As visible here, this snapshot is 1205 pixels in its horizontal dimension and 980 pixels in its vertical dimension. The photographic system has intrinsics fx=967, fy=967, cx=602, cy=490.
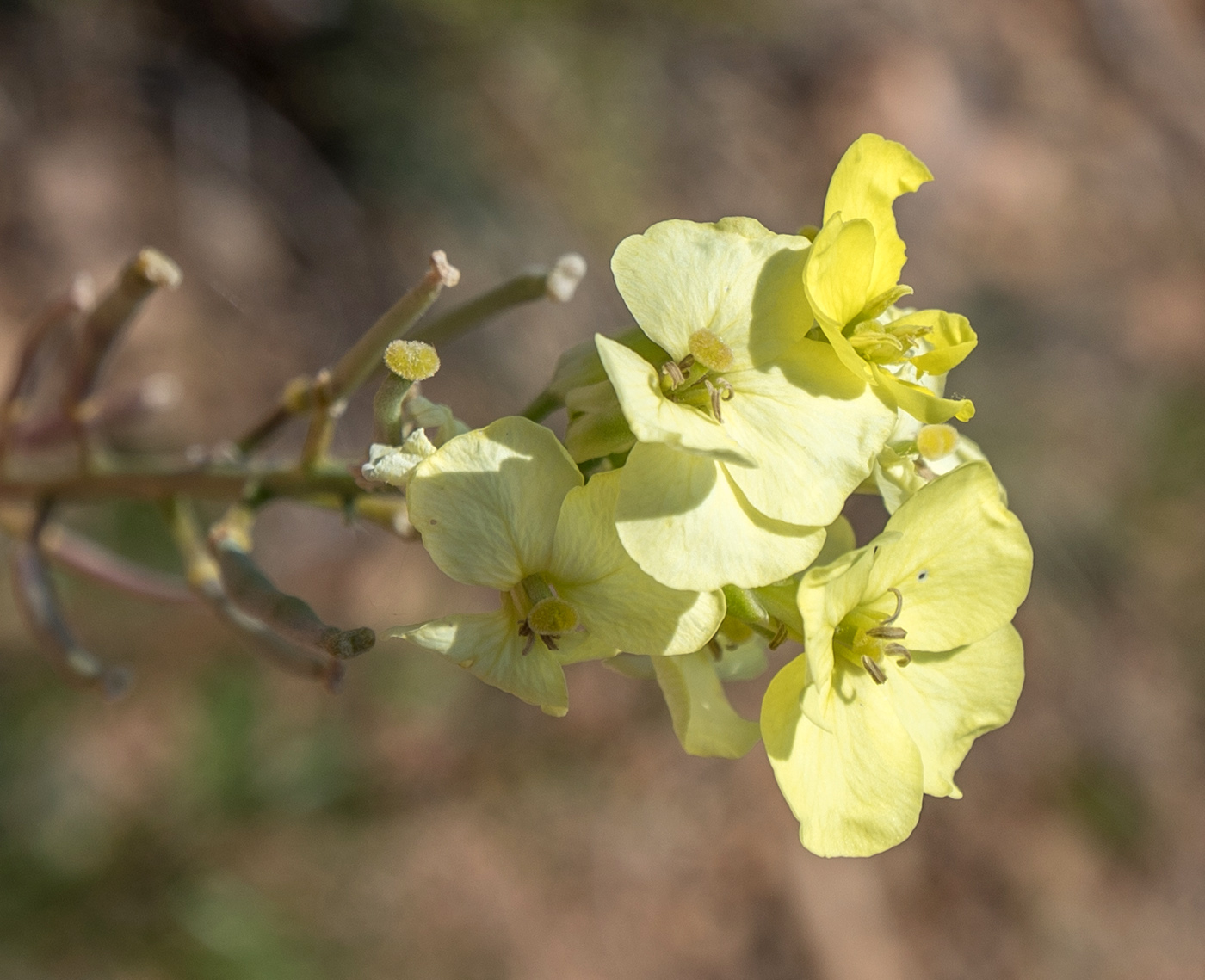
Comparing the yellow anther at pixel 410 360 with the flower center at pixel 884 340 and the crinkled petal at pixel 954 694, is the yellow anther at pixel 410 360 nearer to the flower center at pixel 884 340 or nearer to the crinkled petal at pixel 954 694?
the flower center at pixel 884 340

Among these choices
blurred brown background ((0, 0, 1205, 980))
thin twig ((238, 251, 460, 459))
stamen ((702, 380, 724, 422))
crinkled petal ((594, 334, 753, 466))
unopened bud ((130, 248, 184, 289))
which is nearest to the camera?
crinkled petal ((594, 334, 753, 466))

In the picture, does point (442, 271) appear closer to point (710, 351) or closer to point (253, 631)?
point (710, 351)

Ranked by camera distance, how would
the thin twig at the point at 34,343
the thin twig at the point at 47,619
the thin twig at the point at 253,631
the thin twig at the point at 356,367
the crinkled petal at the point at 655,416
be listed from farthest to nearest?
the thin twig at the point at 34,343
the thin twig at the point at 47,619
the thin twig at the point at 253,631
the thin twig at the point at 356,367
the crinkled petal at the point at 655,416

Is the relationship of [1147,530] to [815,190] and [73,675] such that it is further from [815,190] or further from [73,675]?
[73,675]

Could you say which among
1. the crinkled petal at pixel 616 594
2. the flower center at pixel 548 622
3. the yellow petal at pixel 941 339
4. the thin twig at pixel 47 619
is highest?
the yellow petal at pixel 941 339

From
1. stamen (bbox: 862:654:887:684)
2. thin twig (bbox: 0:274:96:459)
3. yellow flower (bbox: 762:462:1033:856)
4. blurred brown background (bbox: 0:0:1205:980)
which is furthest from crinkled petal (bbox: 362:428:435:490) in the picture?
blurred brown background (bbox: 0:0:1205:980)

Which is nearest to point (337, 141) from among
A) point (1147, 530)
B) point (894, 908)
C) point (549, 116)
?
point (549, 116)

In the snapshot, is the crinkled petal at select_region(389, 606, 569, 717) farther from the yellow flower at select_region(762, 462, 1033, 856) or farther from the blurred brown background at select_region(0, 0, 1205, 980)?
the blurred brown background at select_region(0, 0, 1205, 980)

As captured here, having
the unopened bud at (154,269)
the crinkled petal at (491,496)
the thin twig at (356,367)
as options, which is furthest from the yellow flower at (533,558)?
the unopened bud at (154,269)
